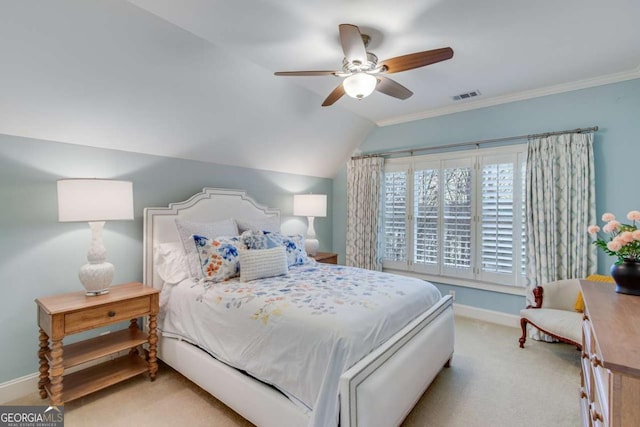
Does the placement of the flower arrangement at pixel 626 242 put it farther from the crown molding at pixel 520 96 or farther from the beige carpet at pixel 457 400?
the crown molding at pixel 520 96

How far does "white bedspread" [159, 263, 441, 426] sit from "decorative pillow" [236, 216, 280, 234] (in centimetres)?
94

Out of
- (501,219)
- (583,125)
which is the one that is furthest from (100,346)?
(583,125)

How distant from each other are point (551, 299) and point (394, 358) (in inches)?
91.3

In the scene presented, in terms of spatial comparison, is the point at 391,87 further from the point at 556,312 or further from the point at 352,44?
the point at 556,312

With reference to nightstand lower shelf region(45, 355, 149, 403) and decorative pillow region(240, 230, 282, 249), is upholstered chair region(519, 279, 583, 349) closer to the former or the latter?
decorative pillow region(240, 230, 282, 249)

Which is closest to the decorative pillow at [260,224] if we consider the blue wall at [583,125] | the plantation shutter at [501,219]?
the blue wall at [583,125]

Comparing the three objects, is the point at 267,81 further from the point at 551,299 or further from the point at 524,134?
the point at 551,299

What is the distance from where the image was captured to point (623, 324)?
1224 mm

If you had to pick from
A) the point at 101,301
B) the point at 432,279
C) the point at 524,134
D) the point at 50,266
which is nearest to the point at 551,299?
the point at 432,279

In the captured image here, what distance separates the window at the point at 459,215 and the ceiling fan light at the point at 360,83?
2.20 meters

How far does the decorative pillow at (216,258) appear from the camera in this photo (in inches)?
99.4

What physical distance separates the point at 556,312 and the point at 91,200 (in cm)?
410

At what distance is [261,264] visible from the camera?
2588 millimetres

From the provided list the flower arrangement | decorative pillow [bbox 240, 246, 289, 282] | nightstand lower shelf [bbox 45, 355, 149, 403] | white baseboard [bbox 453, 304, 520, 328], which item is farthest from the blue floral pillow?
the flower arrangement
